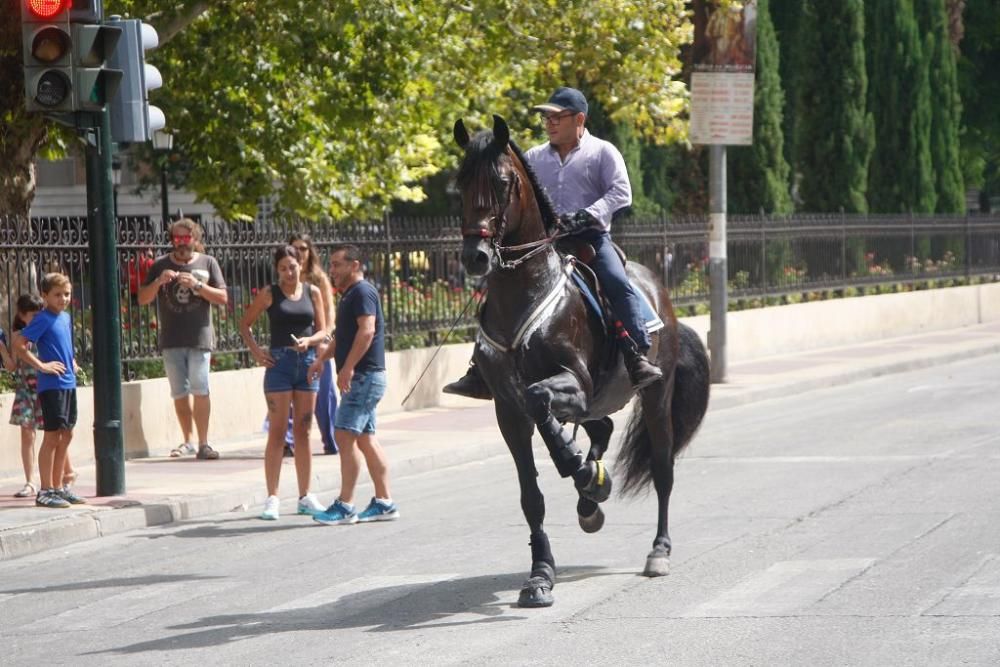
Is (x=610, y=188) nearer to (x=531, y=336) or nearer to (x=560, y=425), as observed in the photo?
(x=531, y=336)

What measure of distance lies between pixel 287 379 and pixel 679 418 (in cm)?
324

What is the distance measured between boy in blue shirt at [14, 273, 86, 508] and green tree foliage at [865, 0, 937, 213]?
30.1 meters

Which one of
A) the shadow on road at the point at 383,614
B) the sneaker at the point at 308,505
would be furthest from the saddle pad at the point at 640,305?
the sneaker at the point at 308,505

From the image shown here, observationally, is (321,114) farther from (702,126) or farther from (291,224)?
(702,126)

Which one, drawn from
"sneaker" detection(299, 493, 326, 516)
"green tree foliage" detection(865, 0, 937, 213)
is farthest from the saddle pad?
"green tree foliage" detection(865, 0, 937, 213)

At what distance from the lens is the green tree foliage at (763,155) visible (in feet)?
109

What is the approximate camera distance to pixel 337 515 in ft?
38.2

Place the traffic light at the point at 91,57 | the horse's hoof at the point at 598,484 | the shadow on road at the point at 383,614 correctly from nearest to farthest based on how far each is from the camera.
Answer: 1. the shadow on road at the point at 383,614
2. the horse's hoof at the point at 598,484
3. the traffic light at the point at 91,57

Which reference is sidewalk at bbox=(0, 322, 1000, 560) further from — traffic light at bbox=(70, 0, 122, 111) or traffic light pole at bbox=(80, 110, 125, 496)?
traffic light at bbox=(70, 0, 122, 111)

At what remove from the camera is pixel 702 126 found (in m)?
21.7

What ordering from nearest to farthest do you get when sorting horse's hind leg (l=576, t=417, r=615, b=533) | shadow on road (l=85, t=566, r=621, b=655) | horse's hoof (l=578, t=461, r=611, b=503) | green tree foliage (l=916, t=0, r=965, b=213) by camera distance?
shadow on road (l=85, t=566, r=621, b=655) → horse's hoof (l=578, t=461, r=611, b=503) → horse's hind leg (l=576, t=417, r=615, b=533) → green tree foliage (l=916, t=0, r=965, b=213)

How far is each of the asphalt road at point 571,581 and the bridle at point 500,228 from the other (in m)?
1.71

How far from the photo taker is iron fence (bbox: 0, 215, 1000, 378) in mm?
15133

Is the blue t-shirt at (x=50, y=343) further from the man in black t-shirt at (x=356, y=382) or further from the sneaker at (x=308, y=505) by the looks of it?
the man in black t-shirt at (x=356, y=382)
